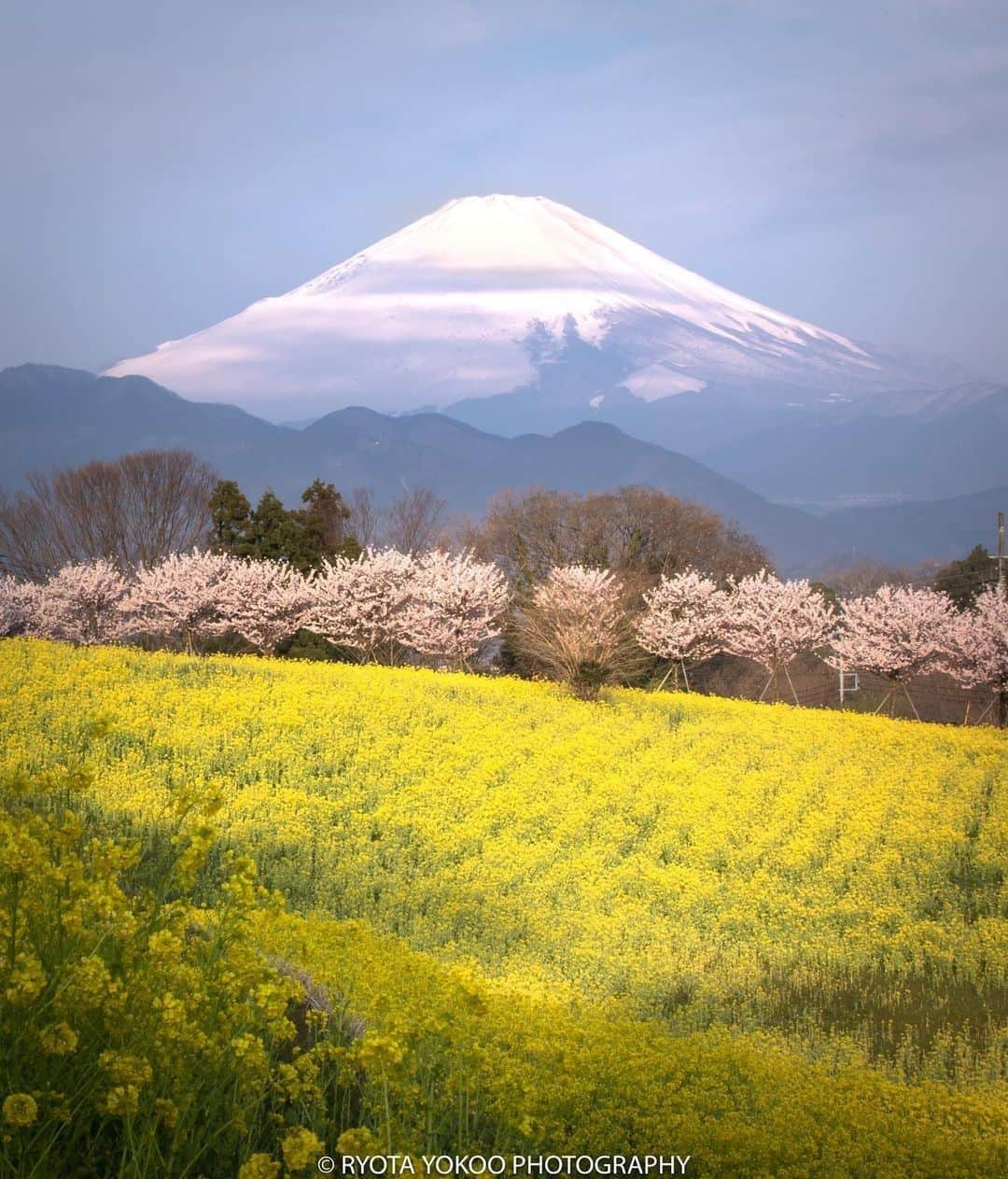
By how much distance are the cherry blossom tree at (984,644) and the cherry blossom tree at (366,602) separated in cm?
1861

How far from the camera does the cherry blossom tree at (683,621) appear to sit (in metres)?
42.9

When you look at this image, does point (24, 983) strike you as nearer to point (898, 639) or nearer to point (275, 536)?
point (898, 639)

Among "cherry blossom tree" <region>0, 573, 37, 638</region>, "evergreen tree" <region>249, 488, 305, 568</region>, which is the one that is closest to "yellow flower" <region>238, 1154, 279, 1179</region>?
"cherry blossom tree" <region>0, 573, 37, 638</region>

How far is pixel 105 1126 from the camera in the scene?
5.75 meters

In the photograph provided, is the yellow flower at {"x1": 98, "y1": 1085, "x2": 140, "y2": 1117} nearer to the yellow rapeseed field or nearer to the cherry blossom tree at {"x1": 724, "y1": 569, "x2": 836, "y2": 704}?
the yellow rapeseed field

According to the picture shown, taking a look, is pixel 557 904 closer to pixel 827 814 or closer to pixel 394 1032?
pixel 827 814

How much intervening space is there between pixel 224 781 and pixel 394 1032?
43.2 feet

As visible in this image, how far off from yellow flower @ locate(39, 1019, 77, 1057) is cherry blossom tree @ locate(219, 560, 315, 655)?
3805 cm

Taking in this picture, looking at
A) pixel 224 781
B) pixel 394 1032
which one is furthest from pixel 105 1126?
pixel 224 781

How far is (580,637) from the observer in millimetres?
29000

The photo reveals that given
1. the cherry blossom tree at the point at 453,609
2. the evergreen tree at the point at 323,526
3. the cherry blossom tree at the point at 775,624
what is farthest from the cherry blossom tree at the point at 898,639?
the evergreen tree at the point at 323,526

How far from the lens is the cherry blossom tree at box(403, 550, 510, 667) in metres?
39.8

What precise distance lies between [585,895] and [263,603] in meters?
30.2

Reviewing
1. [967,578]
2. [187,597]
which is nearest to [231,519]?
[187,597]
